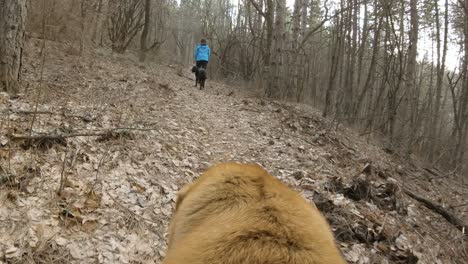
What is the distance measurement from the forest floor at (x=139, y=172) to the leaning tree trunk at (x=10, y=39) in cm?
35

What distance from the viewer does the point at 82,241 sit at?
11.6 ft

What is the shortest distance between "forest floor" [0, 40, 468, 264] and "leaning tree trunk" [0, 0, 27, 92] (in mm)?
348

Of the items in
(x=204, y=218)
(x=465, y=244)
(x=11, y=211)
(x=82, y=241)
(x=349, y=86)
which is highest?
(x=349, y=86)

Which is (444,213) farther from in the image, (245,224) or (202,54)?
(202,54)

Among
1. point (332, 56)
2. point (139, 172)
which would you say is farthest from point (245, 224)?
point (332, 56)

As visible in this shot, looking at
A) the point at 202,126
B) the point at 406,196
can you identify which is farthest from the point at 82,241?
the point at 406,196

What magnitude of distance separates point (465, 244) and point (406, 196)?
1.33 metres

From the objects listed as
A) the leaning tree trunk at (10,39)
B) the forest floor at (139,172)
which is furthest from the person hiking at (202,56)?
the leaning tree trunk at (10,39)

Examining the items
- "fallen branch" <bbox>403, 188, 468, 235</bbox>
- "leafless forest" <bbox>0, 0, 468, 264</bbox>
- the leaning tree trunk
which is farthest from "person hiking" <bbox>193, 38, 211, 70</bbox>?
"fallen branch" <bbox>403, 188, 468, 235</bbox>

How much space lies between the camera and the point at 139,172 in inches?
198

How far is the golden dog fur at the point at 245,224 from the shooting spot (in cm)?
121

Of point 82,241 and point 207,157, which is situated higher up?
point 207,157

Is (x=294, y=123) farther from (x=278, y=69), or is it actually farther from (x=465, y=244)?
(x=465, y=244)

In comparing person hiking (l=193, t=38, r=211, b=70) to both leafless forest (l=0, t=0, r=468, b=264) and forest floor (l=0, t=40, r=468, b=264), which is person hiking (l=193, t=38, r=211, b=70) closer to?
leafless forest (l=0, t=0, r=468, b=264)
